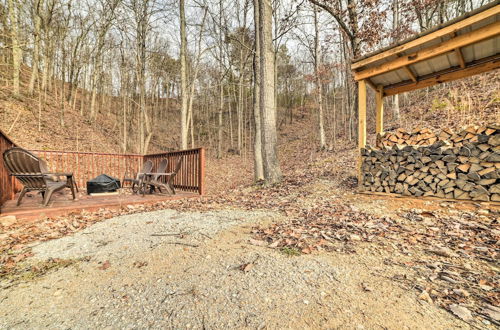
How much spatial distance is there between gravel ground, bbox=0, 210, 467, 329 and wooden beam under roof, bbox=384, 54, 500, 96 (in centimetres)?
482

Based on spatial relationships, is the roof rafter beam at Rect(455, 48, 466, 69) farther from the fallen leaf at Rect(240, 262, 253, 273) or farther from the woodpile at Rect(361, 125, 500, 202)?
the fallen leaf at Rect(240, 262, 253, 273)

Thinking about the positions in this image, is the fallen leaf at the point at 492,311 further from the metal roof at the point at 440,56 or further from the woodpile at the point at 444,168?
the metal roof at the point at 440,56

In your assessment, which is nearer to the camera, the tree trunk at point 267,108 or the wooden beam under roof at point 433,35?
the wooden beam under roof at point 433,35

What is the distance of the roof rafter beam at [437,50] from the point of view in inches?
138

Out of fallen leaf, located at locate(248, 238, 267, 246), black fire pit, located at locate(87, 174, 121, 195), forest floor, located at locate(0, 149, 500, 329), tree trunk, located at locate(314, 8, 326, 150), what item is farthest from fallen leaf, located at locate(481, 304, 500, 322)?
tree trunk, located at locate(314, 8, 326, 150)

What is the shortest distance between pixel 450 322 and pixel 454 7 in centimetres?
2003

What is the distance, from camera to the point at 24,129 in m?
10.7

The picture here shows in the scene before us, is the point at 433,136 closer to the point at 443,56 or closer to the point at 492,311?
the point at 443,56

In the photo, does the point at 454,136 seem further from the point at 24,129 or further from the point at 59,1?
the point at 59,1

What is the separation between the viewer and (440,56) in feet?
14.4

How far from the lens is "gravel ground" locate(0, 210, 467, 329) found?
144 centimetres

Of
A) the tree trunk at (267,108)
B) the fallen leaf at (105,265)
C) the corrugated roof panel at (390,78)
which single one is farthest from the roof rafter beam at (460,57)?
the fallen leaf at (105,265)

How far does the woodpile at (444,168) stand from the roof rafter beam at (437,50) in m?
1.38

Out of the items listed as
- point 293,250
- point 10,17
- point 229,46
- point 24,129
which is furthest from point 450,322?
point 229,46
